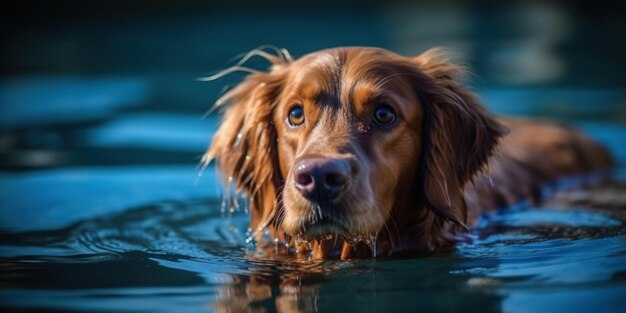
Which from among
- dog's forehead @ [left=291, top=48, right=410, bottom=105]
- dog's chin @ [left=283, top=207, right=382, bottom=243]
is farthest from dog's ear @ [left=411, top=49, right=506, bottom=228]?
dog's chin @ [left=283, top=207, right=382, bottom=243]

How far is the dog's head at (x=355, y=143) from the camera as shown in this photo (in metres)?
3.84

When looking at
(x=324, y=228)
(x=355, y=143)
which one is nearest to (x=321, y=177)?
(x=324, y=228)

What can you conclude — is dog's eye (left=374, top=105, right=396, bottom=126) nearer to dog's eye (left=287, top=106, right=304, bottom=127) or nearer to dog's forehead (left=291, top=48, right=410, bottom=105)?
dog's forehead (left=291, top=48, right=410, bottom=105)

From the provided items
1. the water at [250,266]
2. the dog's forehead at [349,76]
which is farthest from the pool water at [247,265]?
the dog's forehead at [349,76]

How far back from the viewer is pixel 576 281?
373 centimetres

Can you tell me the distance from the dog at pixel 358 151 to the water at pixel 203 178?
20 cm

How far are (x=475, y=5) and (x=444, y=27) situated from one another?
7.30 ft

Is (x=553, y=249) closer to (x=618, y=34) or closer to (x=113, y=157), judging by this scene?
(x=113, y=157)

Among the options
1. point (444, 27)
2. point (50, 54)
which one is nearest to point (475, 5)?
point (444, 27)

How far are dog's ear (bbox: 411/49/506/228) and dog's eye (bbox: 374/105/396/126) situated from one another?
0.94ft

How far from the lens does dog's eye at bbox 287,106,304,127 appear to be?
171 inches

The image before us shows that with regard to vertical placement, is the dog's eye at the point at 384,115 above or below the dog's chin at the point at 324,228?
above

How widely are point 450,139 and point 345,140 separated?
2.36 feet

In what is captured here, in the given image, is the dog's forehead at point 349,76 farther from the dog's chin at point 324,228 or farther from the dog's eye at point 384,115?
the dog's chin at point 324,228
